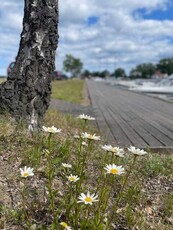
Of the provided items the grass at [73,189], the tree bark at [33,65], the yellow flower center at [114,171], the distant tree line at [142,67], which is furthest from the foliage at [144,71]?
the yellow flower center at [114,171]

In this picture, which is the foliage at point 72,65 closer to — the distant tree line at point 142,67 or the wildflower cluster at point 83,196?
the distant tree line at point 142,67

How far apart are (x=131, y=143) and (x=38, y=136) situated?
1.98m

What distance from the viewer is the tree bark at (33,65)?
4.98 meters

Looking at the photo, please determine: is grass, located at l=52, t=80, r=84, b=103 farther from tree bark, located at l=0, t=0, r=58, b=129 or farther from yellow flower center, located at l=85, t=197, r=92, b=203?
yellow flower center, located at l=85, t=197, r=92, b=203

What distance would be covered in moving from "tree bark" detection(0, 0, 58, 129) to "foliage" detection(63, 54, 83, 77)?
11099cm

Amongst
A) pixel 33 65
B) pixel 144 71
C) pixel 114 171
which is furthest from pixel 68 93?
pixel 144 71

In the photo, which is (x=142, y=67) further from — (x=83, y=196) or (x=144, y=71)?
(x=83, y=196)

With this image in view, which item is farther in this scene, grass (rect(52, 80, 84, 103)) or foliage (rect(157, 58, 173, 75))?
foliage (rect(157, 58, 173, 75))

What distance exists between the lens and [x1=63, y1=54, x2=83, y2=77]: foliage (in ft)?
380

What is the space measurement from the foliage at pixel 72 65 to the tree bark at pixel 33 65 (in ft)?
364

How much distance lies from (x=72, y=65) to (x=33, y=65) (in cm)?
11376

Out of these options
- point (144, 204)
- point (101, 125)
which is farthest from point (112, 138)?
point (144, 204)

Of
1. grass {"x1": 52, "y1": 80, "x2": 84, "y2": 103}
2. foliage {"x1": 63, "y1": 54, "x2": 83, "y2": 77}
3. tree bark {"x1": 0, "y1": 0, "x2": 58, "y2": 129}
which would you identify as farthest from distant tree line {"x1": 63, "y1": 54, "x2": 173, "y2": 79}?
tree bark {"x1": 0, "y1": 0, "x2": 58, "y2": 129}

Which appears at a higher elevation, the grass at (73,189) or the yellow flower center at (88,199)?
the yellow flower center at (88,199)
